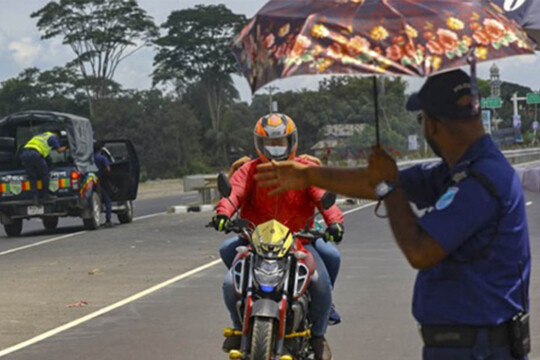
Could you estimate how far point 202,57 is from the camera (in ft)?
279

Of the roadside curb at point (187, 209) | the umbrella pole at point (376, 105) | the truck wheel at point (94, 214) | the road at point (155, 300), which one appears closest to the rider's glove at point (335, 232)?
the road at point (155, 300)

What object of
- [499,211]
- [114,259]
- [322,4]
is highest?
[322,4]

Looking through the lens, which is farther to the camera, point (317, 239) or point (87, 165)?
point (87, 165)

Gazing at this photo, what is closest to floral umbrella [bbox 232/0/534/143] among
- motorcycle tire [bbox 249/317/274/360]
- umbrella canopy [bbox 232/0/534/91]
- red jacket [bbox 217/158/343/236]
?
umbrella canopy [bbox 232/0/534/91]

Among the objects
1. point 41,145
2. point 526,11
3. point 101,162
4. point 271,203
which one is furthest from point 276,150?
point 101,162

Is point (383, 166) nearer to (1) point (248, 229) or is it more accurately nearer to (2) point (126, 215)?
(1) point (248, 229)

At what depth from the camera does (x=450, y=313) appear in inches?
176

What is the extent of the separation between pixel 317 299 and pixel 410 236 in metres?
4.13

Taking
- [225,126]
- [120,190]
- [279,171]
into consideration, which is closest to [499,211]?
[279,171]

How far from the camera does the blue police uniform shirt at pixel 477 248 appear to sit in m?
4.34

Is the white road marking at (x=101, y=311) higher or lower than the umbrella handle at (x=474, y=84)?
lower

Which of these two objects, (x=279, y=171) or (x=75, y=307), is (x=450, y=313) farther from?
(x=75, y=307)

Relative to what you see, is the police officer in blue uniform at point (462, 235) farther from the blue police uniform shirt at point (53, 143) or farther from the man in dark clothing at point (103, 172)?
the man in dark clothing at point (103, 172)

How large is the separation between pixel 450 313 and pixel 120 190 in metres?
24.9
